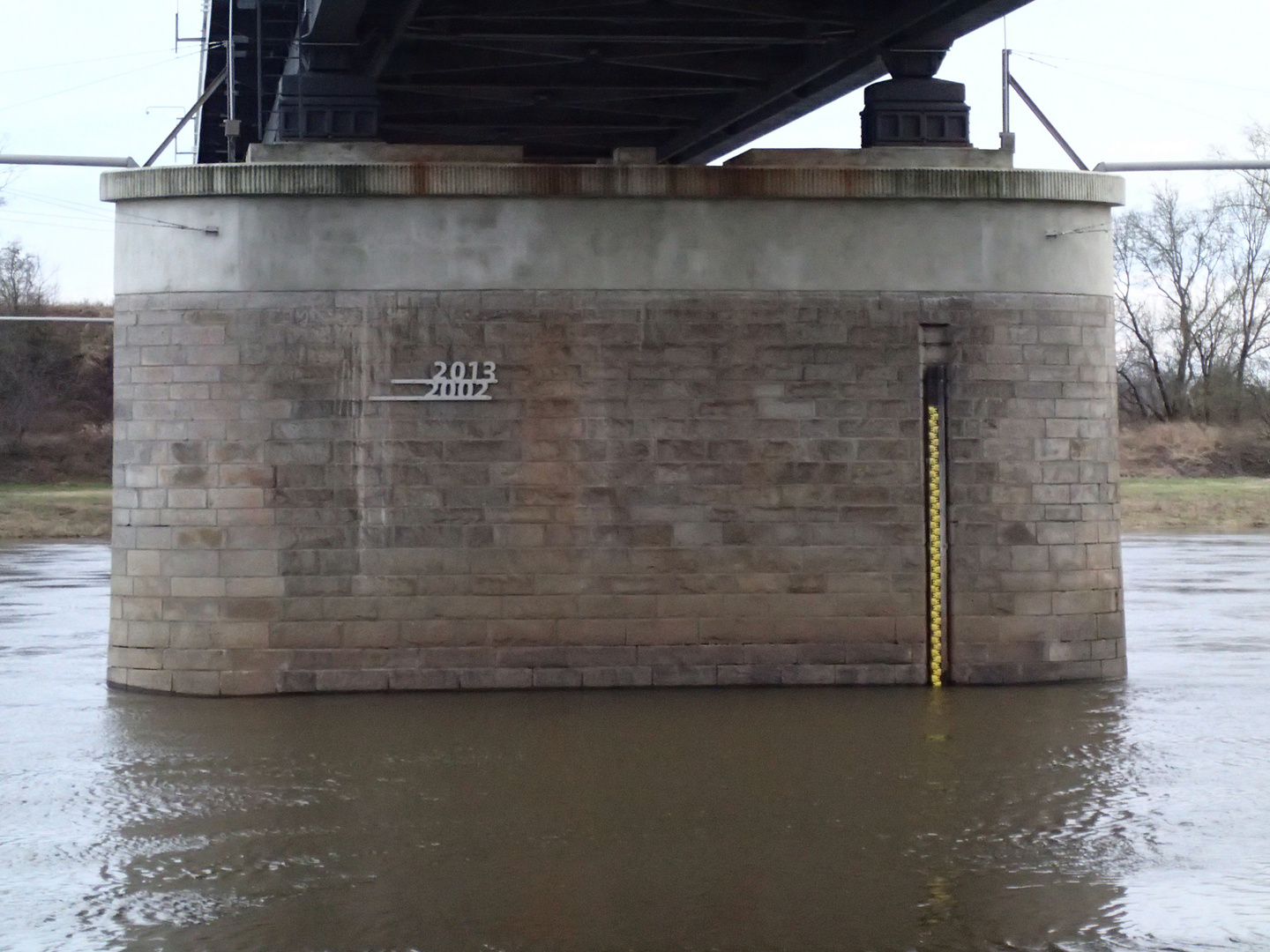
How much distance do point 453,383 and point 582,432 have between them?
4.17 ft

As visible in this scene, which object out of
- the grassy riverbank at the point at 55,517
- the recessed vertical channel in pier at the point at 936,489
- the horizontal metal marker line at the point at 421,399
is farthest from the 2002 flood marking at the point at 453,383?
the grassy riverbank at the point at 55,517

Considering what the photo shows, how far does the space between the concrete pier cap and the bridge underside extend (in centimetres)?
154

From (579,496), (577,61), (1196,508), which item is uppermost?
(577,61)

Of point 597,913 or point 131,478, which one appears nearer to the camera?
point 597,913

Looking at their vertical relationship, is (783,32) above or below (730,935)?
above

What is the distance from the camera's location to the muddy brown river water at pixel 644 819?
1004 centimetres

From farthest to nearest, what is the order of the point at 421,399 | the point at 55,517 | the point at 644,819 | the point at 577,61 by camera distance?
1. the point at 55,517
2. the point at 577,61
3. the point at 421,399
4. the point at 644,819

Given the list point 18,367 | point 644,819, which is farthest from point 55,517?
point 644,819

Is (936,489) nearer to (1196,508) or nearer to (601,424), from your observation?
(601,424)

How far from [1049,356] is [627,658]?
195 inches

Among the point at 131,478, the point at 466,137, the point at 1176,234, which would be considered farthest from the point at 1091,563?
the point at 1176,234

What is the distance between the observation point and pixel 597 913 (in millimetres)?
10211

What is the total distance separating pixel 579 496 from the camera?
17.6m

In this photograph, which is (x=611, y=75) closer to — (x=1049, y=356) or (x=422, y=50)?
(x=422, y=50)
